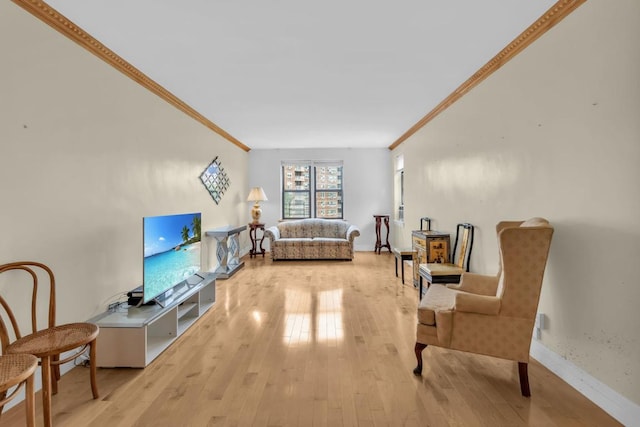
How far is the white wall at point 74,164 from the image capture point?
193 cm

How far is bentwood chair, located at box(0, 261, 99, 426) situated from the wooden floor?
0.26 metres

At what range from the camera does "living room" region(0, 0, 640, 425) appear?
175cm

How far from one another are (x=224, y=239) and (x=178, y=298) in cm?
227

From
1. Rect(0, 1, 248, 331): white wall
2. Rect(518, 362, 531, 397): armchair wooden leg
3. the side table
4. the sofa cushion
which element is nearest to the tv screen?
Rect(0, 1, 248, 331): white wall

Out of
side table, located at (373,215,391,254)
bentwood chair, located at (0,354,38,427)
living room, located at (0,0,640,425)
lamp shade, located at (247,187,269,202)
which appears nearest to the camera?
bentwood chair, located at (0,354,38,427)

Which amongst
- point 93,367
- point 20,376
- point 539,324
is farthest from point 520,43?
point 93,367

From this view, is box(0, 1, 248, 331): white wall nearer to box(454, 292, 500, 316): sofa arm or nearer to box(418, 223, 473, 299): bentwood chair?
box(454, 292, 500, 316): sofa arm

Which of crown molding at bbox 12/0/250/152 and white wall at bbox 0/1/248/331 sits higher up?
crown molding at bbox 12/0/250/152

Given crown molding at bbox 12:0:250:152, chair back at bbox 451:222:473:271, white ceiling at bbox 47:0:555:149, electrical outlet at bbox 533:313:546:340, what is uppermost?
white ceiling at bbox 47:0:555:149

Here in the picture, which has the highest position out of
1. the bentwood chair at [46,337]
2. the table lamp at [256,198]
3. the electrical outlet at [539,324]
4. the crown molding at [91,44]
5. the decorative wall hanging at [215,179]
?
the crown molding at [91,44]

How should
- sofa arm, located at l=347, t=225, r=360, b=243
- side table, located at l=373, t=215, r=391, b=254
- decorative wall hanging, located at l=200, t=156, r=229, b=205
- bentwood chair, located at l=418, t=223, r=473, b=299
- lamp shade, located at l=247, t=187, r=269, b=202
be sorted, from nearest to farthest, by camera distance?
bentwood chair, located at l=418, t=223, r=473, b=299 → decorative wall hanging, located at l=200, t=156, r=229, b=205 → sofa arm, located at l=347, t=225, r=360, b=243 → lamp shade, located at l=247, t=187, r=269, b=202 → side table, located at l=373, t=215, r=391, b=254

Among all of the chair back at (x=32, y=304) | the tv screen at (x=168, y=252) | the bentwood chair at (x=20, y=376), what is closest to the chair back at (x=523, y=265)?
the bentwood chair at (x=20, y=376)

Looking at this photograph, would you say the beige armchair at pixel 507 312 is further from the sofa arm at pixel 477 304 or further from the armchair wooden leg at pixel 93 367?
the armchair wooden leg at pixel 93 367

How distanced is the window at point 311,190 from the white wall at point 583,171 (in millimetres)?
5004
